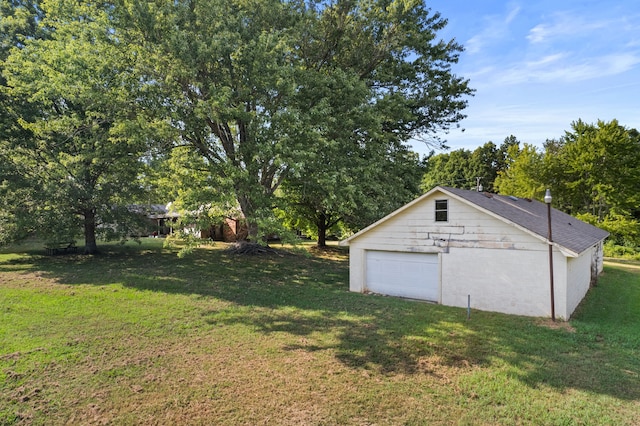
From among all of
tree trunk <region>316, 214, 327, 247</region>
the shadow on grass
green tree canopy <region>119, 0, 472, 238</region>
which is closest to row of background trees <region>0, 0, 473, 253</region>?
green tree canopy <region>119, 0, 472, 238</region>

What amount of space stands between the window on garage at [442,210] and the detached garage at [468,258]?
3 centimetres

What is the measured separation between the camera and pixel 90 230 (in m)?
19.9

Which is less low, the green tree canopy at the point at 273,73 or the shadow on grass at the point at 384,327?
the green tree canopy at the point at 273,73

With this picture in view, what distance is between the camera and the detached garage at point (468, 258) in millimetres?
10195

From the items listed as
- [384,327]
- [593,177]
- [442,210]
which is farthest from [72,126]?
[593,177]

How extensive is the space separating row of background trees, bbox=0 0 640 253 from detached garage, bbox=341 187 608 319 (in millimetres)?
2586

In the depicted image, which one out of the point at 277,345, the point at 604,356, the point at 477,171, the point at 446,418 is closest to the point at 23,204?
the point at 277,345

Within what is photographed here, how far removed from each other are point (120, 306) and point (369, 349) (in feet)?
25.0

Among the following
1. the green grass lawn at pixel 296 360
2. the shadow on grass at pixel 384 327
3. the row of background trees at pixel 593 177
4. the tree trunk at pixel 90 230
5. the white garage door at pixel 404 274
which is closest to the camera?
the green grass lawn at pixel 296 360

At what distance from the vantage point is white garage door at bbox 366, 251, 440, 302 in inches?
480

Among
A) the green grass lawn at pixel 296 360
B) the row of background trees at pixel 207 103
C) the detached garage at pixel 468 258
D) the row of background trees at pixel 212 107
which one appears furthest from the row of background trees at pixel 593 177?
the green grass lawn at pixel 296 360

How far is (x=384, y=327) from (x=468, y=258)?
4.12 metres

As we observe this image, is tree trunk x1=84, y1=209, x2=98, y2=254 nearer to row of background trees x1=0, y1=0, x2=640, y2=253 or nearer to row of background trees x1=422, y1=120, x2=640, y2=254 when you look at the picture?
row of background trees x1=0, y1=0, x2=640, y2=253

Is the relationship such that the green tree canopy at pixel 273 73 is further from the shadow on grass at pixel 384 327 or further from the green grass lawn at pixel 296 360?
the green grass lawn at pixel 296 360
